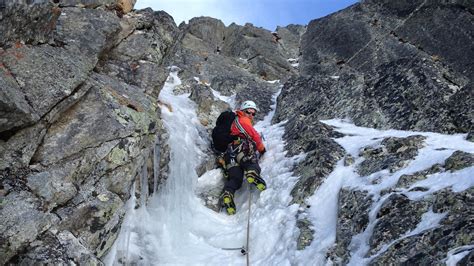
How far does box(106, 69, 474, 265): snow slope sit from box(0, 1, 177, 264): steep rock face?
798mm

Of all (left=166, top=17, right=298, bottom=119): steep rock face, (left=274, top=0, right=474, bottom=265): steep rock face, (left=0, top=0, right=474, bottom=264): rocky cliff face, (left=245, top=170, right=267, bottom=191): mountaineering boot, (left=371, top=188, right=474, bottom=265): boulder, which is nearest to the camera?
(left=371, top=188, right=474, bottom=265): boulder

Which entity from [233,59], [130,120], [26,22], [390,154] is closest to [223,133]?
[130,120]

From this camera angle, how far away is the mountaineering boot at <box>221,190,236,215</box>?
11859mm

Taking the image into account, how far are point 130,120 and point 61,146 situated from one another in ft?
5.64

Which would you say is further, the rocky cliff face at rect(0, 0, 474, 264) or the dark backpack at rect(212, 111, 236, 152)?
the dark backpack at rect(212, 111, 236, 152)

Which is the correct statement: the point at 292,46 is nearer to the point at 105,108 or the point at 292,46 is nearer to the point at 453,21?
the point at 453,21

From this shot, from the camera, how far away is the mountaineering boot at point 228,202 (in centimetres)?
1186

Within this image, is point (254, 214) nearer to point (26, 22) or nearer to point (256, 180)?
point (256, 180)

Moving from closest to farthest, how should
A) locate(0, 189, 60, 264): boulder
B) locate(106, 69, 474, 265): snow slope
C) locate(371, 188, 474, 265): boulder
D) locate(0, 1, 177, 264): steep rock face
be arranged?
locate(371, 188, 474, 265): boulder
locate(0, 189, 60, 264): boulder
locate(0, 1, 177, 264): steep rock face
locate(106, 69, 474, 265): snow slope

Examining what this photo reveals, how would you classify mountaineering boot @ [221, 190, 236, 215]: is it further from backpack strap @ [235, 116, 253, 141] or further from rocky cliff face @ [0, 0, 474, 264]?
backpack strap @ [235, 116, 253, 141]

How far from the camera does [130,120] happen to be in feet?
31.7

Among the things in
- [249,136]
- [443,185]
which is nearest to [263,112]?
[249,136]

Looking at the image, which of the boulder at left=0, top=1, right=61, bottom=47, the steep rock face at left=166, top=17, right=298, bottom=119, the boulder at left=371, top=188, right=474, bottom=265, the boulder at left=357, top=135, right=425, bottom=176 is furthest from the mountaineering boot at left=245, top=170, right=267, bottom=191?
the boulder at left=0, top=1, right=61, bottom=47

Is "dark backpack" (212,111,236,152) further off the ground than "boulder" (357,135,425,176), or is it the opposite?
"dark backpack" (212,111,236,152)
